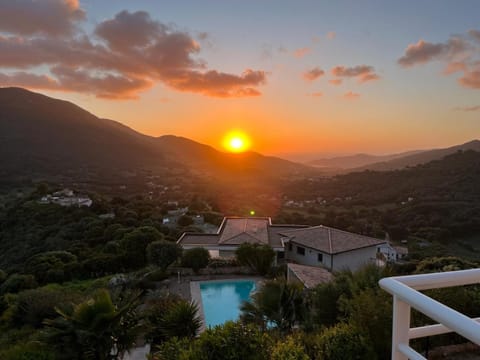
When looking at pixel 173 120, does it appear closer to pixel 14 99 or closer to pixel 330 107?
pixel 330 107

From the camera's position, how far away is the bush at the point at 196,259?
18781mm

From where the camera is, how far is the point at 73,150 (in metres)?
75.1

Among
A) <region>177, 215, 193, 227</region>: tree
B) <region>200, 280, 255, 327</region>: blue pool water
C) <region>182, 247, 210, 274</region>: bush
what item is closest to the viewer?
<region>200, 280, 255, 327</region>: blue pool water

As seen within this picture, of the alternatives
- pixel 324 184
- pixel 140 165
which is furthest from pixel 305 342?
pixel 140 165

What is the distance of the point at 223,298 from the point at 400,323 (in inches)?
617

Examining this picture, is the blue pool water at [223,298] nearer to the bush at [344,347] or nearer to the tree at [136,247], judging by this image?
the tree at [136,247]

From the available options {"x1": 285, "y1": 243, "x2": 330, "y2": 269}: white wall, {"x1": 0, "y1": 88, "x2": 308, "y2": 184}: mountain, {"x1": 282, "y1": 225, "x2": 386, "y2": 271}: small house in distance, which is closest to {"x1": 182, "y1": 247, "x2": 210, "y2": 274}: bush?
{"x1": 282, "y1": 225, "x2": 386, "y2": 271}: small house in distance

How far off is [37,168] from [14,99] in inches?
1422

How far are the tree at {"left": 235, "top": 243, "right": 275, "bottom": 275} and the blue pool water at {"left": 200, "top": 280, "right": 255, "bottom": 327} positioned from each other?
3.35ft

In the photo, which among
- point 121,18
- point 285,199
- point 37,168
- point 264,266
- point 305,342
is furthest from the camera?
point 37,168

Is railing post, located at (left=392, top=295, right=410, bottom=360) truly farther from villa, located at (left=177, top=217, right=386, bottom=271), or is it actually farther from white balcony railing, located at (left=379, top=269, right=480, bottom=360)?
villa, located at (left=177, top=217, right=386, bottom=271)

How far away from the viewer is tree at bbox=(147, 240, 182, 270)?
59.9 feet

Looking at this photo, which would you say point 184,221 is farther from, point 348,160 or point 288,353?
point 348,160

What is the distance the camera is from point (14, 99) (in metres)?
86.2
